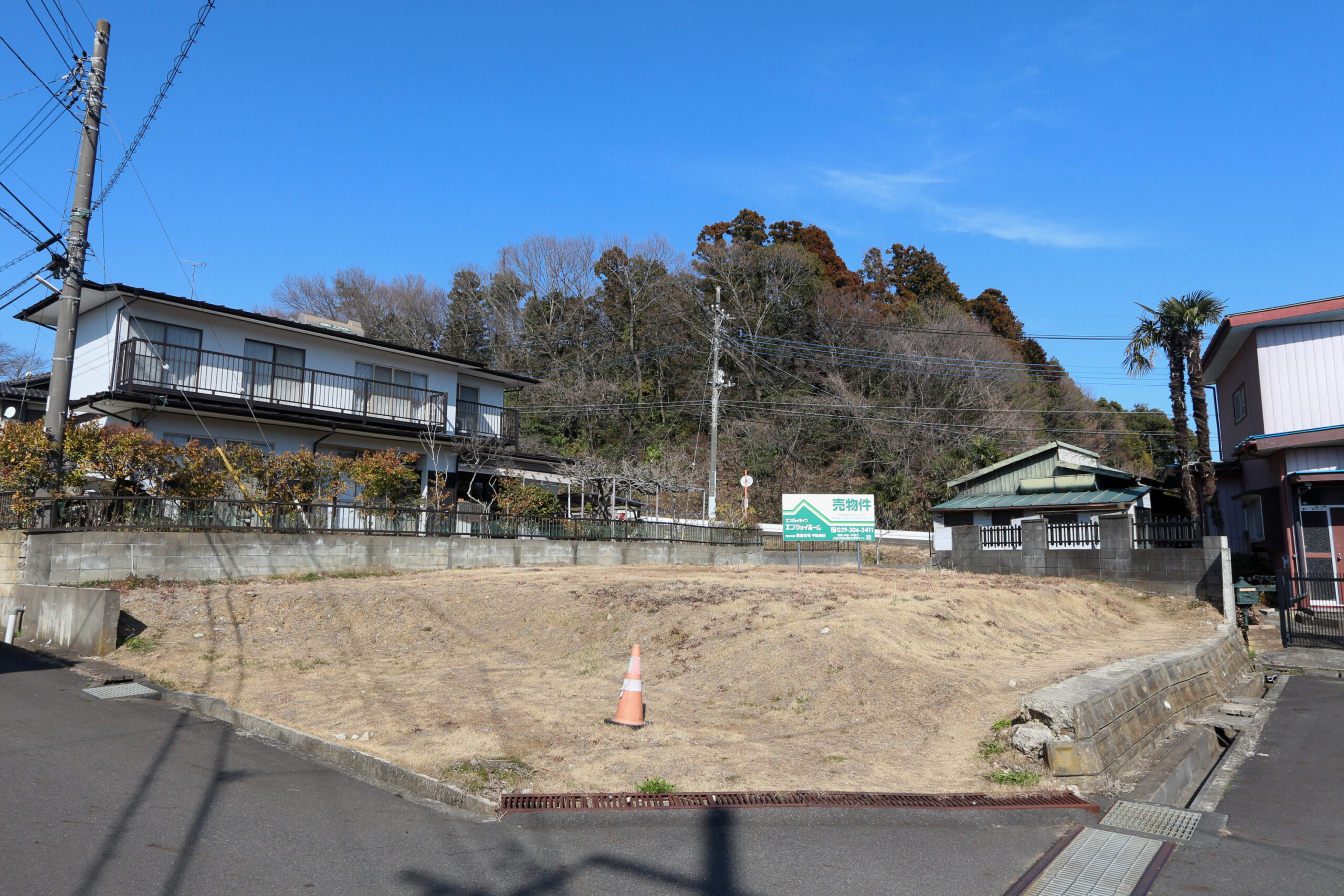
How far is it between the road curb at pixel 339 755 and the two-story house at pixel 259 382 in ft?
47.4

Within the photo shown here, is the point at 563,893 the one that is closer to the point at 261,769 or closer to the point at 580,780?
the point at 580,780

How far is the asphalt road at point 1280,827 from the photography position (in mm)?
4836

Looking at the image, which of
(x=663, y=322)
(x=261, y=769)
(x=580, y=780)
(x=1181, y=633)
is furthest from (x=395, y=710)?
(x=663, y=322)

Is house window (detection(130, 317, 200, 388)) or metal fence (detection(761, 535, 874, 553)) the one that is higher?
house window (detection(130, 317, 200, 388))

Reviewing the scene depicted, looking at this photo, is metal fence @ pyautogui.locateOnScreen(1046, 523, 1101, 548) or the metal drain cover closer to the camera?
the metal drain cover

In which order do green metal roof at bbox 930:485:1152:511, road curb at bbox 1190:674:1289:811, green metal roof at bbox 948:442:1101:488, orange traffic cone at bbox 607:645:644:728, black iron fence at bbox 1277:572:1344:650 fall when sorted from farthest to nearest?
green metal roof at bbox 948:442:1101:488
green metal roof at bbox 930:485:1152:511
black iron fence at bbox 1277:572:1344:650
orange traffic cone at bbox 607:645:644:728
road curb at bbox 1190:674:1289:811

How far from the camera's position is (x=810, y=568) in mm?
21062

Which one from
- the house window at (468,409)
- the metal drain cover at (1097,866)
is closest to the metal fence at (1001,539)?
the metal drain cover at (1097,866)

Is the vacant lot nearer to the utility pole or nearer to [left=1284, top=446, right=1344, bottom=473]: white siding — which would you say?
[left=1284, top=446, right=1344, bottom=473]: white siding

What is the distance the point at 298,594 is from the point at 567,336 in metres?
33.1

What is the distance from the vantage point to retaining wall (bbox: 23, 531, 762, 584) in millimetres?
14555

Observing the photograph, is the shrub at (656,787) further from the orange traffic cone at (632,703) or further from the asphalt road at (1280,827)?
the asphalt road at (1280,827)

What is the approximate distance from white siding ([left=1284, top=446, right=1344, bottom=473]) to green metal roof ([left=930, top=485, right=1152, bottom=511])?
6837 millimetres

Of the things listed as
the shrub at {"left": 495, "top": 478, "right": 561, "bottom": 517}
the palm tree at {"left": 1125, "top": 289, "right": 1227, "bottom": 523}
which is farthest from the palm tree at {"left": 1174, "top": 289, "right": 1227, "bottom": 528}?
the shrub at {"left": 495, "top": 478, "right": 561, "bottom": 517}
